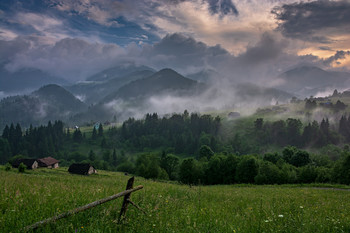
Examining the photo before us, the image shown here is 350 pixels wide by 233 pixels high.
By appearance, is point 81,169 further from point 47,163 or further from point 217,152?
point 217,152

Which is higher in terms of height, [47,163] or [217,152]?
[47,163]

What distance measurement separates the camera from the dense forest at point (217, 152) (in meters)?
59.2

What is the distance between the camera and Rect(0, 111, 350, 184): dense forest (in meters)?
59.2

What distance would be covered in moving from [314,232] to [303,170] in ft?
175

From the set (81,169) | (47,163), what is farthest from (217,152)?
(47,163)

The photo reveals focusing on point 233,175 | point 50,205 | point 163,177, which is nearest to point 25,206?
point 50,205

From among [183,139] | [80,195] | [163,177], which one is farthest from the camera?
[183,139]

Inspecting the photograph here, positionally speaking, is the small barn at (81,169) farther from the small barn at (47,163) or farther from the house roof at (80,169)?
the small barn at (47,163)

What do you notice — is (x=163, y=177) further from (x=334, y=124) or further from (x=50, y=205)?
(x=334, y=124)

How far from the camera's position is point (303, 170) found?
51.9 metres

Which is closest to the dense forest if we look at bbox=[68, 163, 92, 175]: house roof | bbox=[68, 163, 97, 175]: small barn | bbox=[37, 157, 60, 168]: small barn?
bbox=[68, 163, 97, 175]: small barn

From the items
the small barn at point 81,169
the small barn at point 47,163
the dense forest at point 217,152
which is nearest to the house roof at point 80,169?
the small barn at point 81,169

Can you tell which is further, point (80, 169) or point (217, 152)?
point (217, 152)

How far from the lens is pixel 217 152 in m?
157
